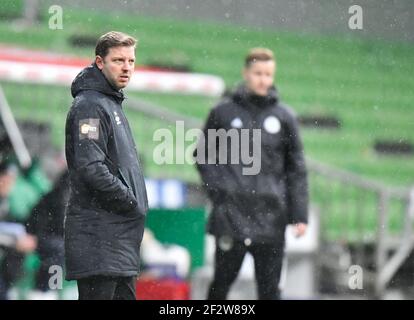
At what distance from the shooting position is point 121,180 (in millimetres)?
5676

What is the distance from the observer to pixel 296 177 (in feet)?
22.9

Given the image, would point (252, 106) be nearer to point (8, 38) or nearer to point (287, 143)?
point (287, 143)

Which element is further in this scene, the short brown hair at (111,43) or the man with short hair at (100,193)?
the short brown hair at (111,43)

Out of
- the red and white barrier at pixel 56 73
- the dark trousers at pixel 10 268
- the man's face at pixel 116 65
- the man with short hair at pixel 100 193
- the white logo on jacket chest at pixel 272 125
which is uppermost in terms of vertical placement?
the red and white barrier at pixel 56 73

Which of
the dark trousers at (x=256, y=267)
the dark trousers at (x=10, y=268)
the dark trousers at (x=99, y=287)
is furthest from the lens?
the dark trousers at (x=10, y=268)

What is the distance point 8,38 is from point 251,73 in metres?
5.94

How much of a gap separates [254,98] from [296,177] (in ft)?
1.76

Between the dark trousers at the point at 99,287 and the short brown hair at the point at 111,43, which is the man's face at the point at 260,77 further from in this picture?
the dark trousers at the point at 99,287

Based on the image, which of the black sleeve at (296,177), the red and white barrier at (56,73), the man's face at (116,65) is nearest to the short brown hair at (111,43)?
the man's face at (116,65)

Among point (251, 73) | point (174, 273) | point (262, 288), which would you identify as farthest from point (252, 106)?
point (174, 273)

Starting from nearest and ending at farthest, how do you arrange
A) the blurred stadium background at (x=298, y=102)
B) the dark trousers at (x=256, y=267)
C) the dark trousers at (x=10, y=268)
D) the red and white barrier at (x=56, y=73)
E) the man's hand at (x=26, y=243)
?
1. the dark trousers at (x=256, y=267)
2. the man's hand at (x=26, y=243)
3. the dark trousers at (x=10, y=268)
4. the blurred stadium background at (x=298, y=102)
5. the red and white barrier at (x=56, y=73)

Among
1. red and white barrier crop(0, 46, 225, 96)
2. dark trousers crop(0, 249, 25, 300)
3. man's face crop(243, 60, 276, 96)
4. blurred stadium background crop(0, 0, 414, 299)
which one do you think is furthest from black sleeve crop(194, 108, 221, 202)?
red and white barrier crop(0, 46, 225, 96)

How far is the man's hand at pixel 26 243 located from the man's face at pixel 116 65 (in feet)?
7.02

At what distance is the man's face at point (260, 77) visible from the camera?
6.98 meters
